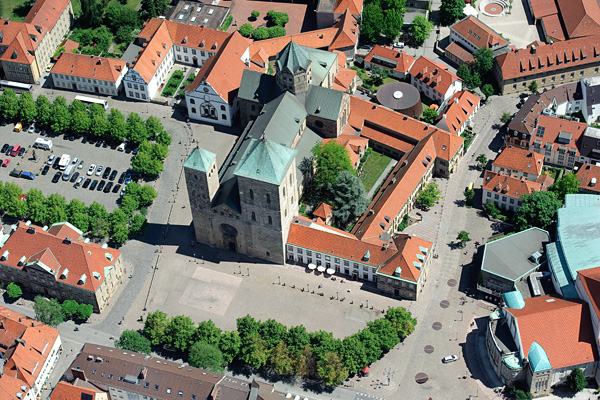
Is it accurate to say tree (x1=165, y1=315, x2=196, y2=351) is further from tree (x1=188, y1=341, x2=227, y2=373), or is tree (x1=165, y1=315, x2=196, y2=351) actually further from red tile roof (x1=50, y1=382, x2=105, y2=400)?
red tile roof (x1=50, y1=382, x2=105, y2=400)

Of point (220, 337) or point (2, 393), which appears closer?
point (2, 393)

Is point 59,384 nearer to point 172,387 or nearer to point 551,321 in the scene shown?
point 172,387

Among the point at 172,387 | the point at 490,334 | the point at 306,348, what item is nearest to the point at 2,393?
the point at 172,387

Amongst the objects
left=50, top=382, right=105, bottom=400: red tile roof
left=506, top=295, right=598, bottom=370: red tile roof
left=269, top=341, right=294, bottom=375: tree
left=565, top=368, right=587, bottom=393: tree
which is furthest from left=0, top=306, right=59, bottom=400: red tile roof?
left=565, top=368, right=587, bottom=393: tree

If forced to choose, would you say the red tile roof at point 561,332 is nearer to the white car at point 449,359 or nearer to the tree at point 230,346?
the white car at point 449,359

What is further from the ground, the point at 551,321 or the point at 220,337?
the point at 551,321

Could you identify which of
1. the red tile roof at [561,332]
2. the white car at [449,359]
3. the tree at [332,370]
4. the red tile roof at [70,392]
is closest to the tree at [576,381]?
the red tile roof at [561,332]
